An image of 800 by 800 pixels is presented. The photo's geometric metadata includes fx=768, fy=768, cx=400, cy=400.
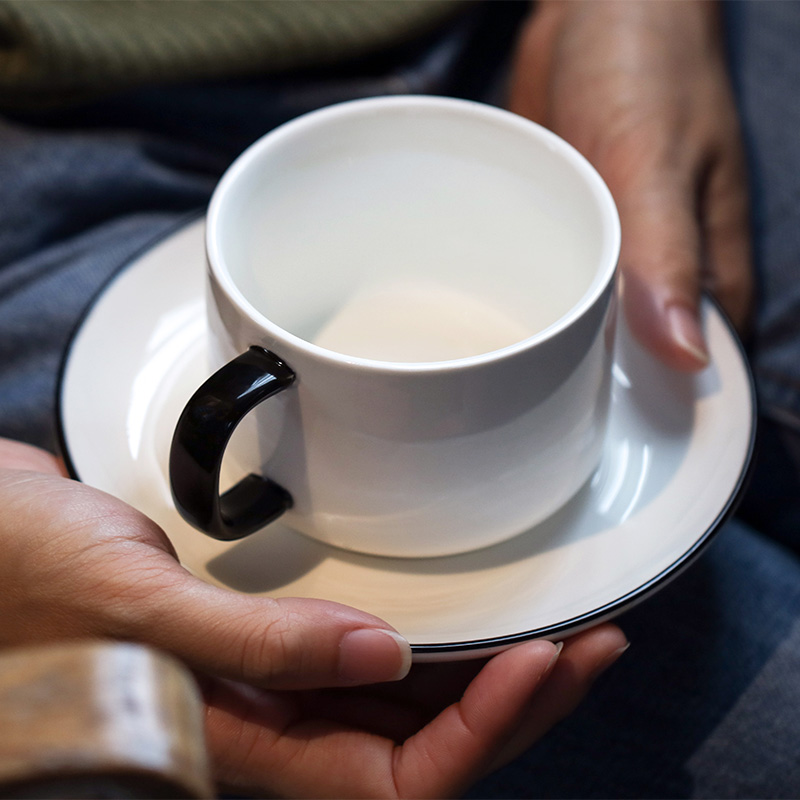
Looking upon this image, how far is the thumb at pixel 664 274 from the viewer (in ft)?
2.00

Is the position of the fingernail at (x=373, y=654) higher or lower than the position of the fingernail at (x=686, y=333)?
lower

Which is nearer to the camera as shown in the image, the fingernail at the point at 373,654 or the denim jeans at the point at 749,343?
the fingernail at the point at 373,654

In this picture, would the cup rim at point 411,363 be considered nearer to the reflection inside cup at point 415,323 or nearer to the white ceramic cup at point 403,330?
the white ceramic cup at point 403,330

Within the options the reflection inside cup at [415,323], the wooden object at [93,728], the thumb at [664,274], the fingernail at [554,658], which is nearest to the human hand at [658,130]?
the thumb at [664,274]

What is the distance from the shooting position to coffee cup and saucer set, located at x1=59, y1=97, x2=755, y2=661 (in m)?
0.41

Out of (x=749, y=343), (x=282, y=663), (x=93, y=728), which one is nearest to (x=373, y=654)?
(x=282, y=663)


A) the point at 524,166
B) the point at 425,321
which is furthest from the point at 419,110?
the point at 425,321

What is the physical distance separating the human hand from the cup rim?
183 mm

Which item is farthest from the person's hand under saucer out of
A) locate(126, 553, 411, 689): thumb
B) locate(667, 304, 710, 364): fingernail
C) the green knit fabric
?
the green knit fabric

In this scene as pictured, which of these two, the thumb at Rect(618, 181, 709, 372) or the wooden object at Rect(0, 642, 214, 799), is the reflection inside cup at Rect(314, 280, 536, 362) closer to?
the thumb at Rect(618, 181, 709, 372)

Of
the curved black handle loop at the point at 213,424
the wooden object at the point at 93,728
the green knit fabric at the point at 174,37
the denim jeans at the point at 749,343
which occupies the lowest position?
the denim jeans at the point at 749,343

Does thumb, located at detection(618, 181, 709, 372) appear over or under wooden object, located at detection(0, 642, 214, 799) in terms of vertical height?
under

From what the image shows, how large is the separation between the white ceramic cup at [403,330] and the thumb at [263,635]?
46 mm

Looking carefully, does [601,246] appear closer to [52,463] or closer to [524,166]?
[524,166]
